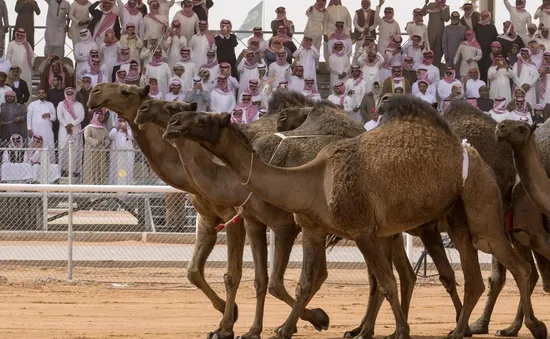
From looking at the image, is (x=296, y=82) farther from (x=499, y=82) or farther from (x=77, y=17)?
(x=77, y=17)

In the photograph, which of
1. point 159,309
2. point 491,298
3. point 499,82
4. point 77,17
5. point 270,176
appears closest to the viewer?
point 270,176

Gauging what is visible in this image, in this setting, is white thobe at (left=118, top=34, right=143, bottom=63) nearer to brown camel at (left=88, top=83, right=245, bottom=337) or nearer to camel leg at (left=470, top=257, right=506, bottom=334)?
brown camel at (left=88, top=83, right=245, bottom=337)

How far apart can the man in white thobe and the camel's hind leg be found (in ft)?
44.0

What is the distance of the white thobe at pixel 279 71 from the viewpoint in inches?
1046

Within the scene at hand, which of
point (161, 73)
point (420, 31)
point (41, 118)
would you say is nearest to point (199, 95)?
point (161, 73)

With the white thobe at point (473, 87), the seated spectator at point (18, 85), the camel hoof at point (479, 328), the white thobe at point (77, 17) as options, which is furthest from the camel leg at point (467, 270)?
the white thobe at point (77, 17)

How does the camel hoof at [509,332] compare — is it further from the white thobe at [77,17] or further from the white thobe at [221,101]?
the white thobe at [77,17]

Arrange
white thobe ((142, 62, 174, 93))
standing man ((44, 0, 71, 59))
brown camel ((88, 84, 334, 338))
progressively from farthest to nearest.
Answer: standing man ((44, 0, 71, 59)) → white thobe ((142, 62, 174, 93)) → brown camel ((88, 84, 334, 338))

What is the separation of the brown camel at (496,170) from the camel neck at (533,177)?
65cm

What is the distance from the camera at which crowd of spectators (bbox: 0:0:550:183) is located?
996 inches

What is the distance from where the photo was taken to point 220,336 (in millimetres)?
11727

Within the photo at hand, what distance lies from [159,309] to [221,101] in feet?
37.2

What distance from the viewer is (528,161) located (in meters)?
11.1

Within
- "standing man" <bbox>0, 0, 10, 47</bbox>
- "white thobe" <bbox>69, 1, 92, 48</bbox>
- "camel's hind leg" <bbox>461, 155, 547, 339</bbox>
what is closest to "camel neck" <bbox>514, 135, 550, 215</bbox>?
"camel's hind leg" <bbox>461, 155, 547, 339</bbox>
